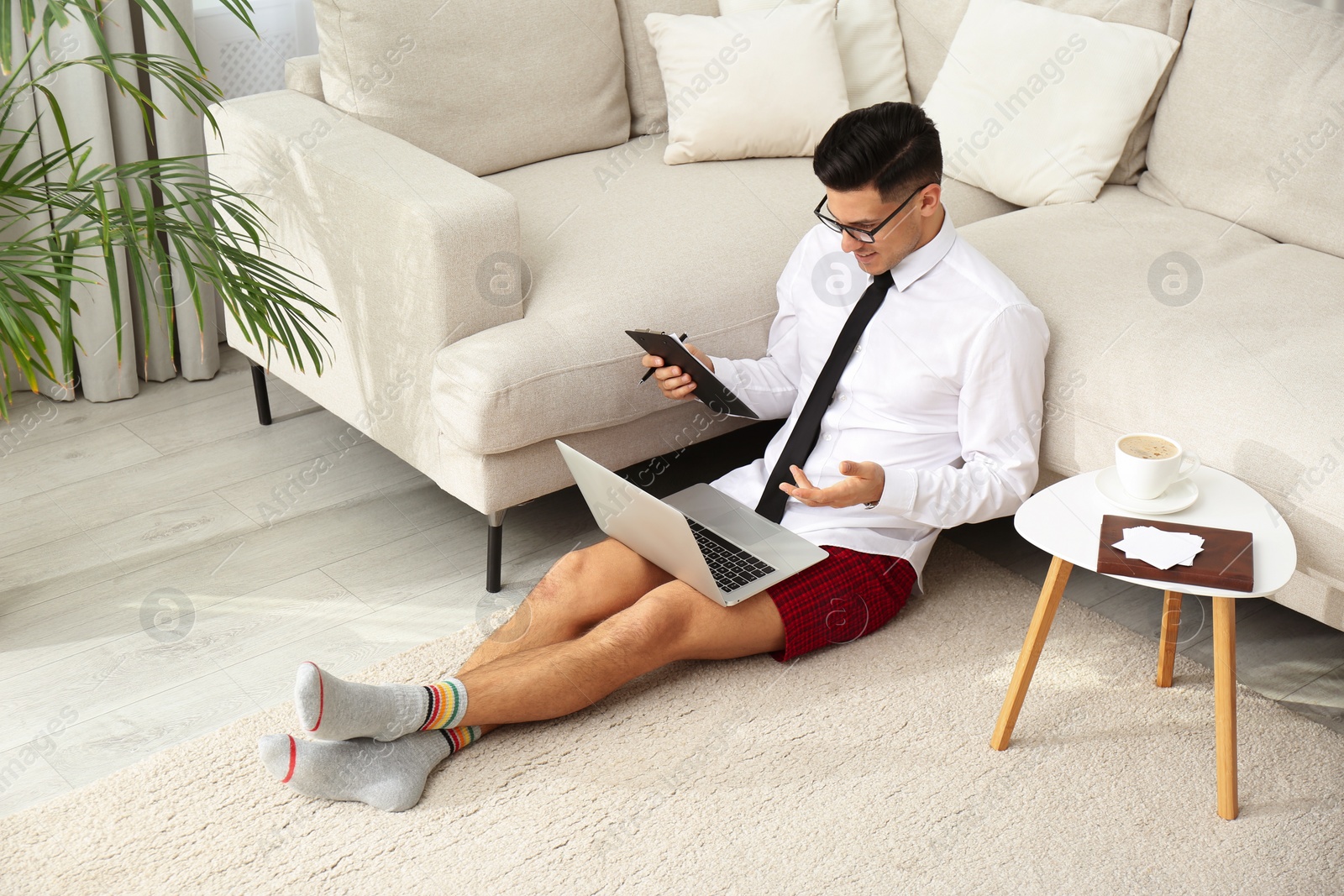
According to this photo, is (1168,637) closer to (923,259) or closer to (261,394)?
(923,259)

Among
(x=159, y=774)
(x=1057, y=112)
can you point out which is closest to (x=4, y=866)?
(x=159, y=774)

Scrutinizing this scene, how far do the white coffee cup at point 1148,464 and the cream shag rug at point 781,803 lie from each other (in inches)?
15.1

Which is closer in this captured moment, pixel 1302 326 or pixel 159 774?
pixel 159 774

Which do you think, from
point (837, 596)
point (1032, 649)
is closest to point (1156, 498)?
point (1032, 649)

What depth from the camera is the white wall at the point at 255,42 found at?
284 cm

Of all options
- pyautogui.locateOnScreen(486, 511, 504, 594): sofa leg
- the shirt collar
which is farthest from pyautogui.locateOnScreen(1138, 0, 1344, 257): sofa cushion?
pyautogui.locateOnScreen(486, 511, 504, 594): sofa leg

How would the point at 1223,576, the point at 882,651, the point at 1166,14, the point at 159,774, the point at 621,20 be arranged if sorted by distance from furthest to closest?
the point at 621,20, the point at 1166,14, the point at 882,651, the point at 159,774, the point at 1223,576

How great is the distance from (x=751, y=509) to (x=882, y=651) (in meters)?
0.30

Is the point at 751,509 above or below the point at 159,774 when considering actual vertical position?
above

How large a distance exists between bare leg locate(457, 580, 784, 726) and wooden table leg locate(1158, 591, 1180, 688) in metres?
0.57

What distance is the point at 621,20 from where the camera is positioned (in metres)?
2.74

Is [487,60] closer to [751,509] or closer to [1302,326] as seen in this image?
[751,509]

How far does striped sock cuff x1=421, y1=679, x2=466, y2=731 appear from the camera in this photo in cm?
169

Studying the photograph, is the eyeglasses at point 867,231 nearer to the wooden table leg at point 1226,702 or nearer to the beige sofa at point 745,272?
the beige sofa at point 745,272
